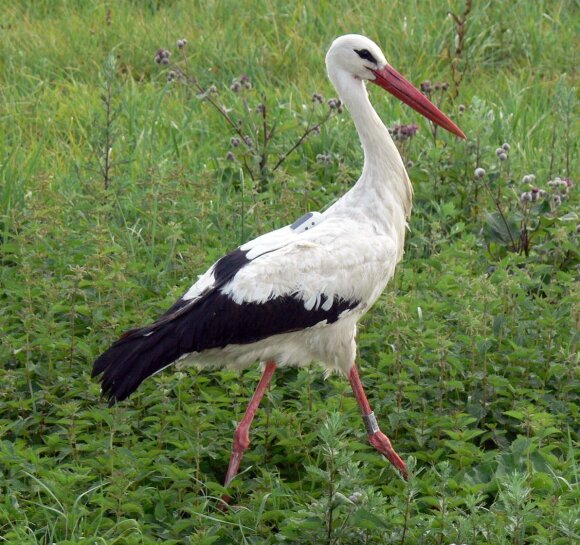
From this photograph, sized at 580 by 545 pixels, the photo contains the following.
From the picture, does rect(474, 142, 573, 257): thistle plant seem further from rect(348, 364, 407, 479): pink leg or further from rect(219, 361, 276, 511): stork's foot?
rect(219, 361, 276, 511): stork's foot

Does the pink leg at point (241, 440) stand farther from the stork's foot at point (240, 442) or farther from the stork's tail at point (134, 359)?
the stork's tail at point (134, 359)

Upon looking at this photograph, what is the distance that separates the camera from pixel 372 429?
4.55 meters

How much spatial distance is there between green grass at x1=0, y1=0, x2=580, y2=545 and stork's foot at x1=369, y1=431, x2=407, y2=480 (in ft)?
0.22

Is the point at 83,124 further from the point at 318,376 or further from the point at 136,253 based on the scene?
the point at 318,376

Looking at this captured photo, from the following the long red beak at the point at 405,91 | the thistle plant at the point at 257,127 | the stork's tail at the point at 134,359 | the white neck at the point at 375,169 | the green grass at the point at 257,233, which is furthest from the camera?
the thistle plant at the point at 257,127

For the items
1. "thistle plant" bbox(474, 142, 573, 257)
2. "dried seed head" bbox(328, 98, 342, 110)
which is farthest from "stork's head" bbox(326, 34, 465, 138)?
"dried seed head" bbox(328, 98, 342, 110)

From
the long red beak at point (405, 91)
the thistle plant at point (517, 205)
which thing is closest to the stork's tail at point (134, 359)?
the long red beak at point (405, 91)

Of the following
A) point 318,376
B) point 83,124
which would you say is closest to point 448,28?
point 83,124

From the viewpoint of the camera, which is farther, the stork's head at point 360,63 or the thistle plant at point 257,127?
the thistle plant at point 257,127

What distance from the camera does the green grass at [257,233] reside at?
404cm

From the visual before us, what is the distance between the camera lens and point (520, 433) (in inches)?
183

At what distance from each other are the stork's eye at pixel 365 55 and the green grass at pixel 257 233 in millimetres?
959

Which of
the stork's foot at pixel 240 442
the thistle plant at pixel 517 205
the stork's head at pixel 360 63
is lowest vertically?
the thistle plant at pixel 517 205

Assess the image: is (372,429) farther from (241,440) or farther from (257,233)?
(257,233)
